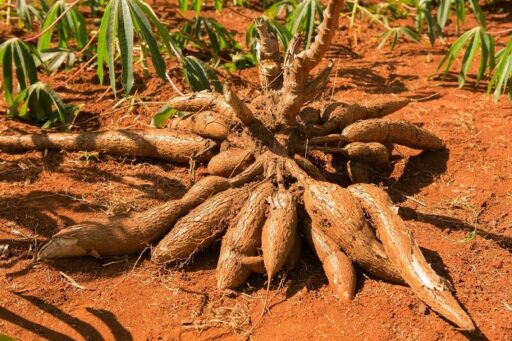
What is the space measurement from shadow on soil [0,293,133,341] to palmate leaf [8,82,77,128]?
1.38 m

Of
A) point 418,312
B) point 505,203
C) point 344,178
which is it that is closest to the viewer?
point 418,312

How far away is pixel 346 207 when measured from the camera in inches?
94.8

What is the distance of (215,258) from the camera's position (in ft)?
8.40

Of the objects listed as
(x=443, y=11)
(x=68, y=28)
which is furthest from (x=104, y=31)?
(x=443, y=11)

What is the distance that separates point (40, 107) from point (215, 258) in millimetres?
1538

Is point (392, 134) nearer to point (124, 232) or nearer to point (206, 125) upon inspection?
point (206, 125)

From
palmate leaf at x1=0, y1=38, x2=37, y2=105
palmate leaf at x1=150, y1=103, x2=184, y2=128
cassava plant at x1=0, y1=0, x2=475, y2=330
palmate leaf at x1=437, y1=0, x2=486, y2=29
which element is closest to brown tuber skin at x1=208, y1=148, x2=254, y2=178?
cassava plant at x1=0, y1=0, x2=475, y2=330

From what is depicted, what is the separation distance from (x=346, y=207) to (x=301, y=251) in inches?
11.4

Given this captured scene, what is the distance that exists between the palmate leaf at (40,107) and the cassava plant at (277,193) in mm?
311

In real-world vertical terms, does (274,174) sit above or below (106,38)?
Result: below

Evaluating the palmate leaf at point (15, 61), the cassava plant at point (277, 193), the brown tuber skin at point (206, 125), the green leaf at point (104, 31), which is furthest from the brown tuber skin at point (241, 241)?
the palmate leaf at point (15, 61)

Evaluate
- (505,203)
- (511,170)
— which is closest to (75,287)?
(505,203)

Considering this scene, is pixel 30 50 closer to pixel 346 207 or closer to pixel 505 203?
pixel 346 207

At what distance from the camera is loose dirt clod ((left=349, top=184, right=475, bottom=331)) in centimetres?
213
